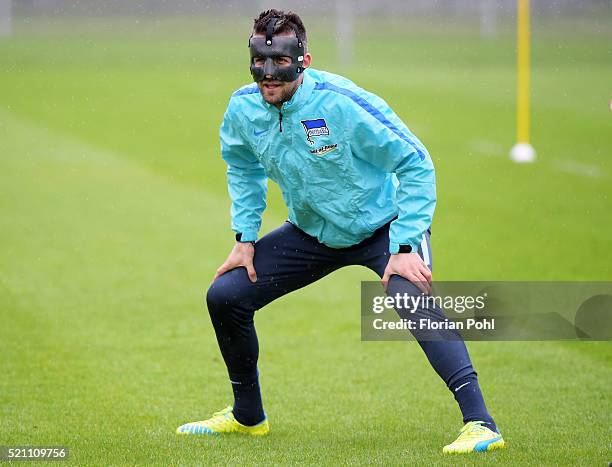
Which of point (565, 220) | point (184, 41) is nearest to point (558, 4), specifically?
point (184, 41)

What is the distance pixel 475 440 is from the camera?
5.14m

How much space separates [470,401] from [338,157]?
1275 mm

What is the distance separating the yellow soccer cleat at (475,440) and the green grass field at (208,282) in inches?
3.1

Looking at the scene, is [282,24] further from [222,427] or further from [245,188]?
[222,427]

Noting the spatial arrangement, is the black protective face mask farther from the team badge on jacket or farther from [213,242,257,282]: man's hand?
[213,242,257,282]: man's hand

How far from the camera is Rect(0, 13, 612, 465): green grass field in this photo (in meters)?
5.88

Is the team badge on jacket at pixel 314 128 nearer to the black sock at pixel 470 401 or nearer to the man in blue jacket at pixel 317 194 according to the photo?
the man in blue jacket at pixel 317 194

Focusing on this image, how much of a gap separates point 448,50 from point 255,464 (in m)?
35.9

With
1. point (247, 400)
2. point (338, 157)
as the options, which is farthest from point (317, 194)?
point (247, 400)

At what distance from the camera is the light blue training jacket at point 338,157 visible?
5.20 meters

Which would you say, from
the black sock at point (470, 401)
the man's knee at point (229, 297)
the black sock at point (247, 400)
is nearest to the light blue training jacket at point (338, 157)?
the man's knee at point (229, 297)

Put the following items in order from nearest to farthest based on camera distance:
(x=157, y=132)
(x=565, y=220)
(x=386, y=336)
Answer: (x=386, y=336), (x=565, y=220), (x=157, y=132)

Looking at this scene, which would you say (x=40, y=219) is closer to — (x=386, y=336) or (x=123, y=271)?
(x=123, y=271)

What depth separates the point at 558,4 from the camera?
4191 centimetres
